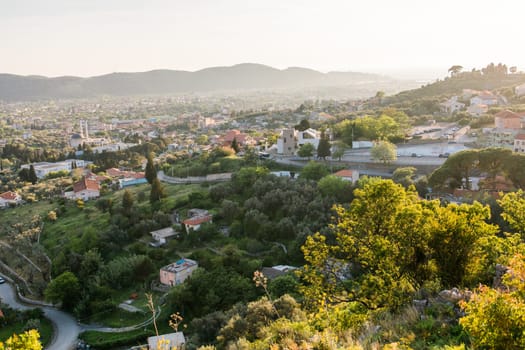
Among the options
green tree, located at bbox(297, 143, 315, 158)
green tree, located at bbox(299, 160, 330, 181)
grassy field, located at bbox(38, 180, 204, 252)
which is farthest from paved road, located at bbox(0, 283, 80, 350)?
green tree, located at bbox(297, 143, 315, 158)

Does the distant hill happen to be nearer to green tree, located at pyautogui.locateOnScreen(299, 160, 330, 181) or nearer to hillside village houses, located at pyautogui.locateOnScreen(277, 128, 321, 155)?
hillside village houses, located at pyautogui.locateOnScreen(277, 128, 321, 155)

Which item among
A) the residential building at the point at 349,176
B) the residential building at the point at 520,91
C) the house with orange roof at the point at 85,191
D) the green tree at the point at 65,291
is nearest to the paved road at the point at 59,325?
the green tree at the point at 65,291

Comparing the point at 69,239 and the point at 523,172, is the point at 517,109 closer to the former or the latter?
the point at 523,172

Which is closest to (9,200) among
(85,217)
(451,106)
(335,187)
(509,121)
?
(85,217)

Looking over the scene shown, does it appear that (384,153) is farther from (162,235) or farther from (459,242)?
(459,242)

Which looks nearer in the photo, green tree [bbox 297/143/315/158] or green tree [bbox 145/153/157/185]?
green tree [bbox 297/143/315/158]

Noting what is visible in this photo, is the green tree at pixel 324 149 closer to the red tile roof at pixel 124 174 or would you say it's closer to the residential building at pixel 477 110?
the red tile roof at pixel 124 174
